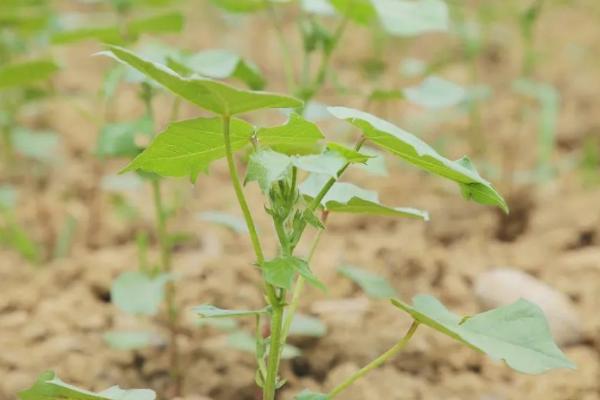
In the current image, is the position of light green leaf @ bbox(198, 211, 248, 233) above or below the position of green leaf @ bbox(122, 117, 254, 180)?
below

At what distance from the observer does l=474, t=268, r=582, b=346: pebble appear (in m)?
1.67

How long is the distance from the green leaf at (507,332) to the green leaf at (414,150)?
122 millimetres

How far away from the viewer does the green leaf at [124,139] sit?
1.45m

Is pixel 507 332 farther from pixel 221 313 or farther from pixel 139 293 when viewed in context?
pixel 139 293

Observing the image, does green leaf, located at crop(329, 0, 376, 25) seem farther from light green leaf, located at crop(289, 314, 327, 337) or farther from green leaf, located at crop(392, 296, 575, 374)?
green leaf, located at crop(392, 296, 575, 374)

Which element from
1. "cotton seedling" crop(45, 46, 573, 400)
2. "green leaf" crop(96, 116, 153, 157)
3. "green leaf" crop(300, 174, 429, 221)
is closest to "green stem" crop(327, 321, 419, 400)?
"cotton seedling" crop(45, 46, 573, 400)

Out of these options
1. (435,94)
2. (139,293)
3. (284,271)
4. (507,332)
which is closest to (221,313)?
(284,271)

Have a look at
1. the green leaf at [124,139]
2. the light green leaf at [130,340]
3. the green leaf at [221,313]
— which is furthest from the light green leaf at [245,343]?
the green leaf at [221,313]

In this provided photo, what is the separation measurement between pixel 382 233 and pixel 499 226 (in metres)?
0.27

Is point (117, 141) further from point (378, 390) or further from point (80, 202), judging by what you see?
point (80, 202)

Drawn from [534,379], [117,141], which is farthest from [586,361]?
[117,141]

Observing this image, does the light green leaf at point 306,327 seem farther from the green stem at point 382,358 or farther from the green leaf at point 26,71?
the green leaf at point 26,71

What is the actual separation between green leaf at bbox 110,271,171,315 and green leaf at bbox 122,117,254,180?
0.43 m

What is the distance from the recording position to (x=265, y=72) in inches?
130
